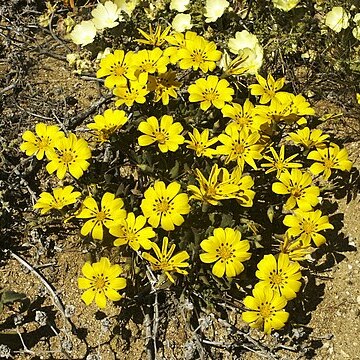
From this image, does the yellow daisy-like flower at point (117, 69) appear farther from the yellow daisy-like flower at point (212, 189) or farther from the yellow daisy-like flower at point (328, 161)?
the yellow daisy-like flower at point (328, 161)

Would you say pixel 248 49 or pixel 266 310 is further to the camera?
pixel 248 49

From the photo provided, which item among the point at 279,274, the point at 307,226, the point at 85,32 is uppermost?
the point at 85,32

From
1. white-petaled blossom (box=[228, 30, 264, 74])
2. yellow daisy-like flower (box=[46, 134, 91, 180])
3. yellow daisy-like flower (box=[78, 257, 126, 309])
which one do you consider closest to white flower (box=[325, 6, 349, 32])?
white-petaled blossom (box=[228, 30, 264, 74])

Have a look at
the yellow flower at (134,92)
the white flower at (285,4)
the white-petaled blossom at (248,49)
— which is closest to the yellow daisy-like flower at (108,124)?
the yellow flower at (134,92)

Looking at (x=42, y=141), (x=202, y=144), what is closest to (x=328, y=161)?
(x=202, y=144)

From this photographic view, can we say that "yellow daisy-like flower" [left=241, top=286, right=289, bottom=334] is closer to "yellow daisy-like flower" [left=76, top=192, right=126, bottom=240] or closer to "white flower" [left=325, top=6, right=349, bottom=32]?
"yellow daisy-like flower" [left=76, top=192, right=126, bottom=240]

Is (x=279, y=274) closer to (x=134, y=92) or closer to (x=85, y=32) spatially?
(x=134, y=92)

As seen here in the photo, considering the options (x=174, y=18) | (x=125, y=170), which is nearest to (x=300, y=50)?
(x=174, y=18)
